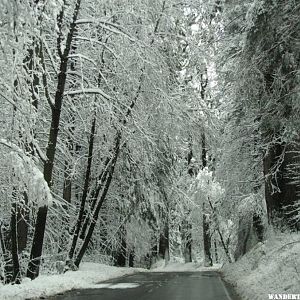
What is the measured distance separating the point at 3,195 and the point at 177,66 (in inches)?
406

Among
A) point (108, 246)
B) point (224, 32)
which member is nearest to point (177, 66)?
point (224, 32)

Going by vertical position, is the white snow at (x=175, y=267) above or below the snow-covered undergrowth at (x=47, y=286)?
above

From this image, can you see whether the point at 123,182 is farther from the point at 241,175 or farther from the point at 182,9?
the point at 182,9

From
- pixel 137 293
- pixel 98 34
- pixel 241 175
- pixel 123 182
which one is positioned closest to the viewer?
pixel 137 293

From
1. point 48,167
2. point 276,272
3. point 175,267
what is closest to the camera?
point 276,272

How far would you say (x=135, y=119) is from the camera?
18.8 meters

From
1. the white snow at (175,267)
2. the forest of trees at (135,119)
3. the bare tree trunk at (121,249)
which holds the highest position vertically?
the forest of trees at (135,119)

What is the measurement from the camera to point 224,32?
13781mm

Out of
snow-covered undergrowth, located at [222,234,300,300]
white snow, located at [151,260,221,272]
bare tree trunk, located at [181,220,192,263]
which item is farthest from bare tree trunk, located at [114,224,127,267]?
snow-covered undergrowth, located at [222,234,300,300]

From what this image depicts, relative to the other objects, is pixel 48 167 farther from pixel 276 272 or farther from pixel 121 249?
pixel 121 249

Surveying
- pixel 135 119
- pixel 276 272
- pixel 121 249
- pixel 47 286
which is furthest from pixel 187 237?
pixel 276 272

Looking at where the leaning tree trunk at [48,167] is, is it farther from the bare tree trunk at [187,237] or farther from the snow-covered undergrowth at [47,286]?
the bare tree trunk at [187,237]

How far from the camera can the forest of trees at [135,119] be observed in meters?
10.7

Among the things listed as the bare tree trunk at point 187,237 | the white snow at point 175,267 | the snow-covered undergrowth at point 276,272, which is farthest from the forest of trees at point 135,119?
the bare tree trunk at point 187,237
